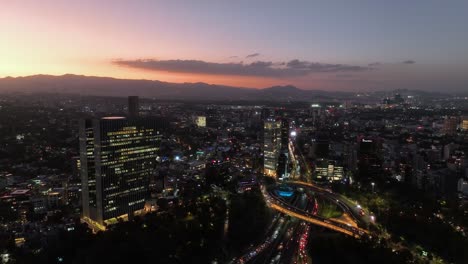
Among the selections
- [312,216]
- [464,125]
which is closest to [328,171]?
[312,216]

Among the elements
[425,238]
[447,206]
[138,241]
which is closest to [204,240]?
[138,241]

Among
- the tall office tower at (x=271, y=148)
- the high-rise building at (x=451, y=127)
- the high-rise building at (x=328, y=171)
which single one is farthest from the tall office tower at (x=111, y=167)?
the high-rise building at (x=451, y=127)

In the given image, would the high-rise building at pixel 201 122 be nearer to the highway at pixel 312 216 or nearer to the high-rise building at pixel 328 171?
the high-rise building at pixel 328 171

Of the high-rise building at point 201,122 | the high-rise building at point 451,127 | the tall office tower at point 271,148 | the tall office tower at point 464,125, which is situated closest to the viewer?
the tall office tower at point 271,148

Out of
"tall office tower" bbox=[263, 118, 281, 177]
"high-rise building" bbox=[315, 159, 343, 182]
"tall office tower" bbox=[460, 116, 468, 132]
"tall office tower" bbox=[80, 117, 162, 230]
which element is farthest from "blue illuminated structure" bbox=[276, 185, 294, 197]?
"tall office tower" bbox=[460, 116, 468, 132]

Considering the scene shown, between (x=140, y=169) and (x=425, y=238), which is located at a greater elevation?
(x=140, y=169)

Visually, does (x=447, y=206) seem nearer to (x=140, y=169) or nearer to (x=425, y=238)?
(x=425, y=238)

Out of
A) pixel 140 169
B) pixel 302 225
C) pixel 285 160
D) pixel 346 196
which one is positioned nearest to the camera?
pixel 302 225
